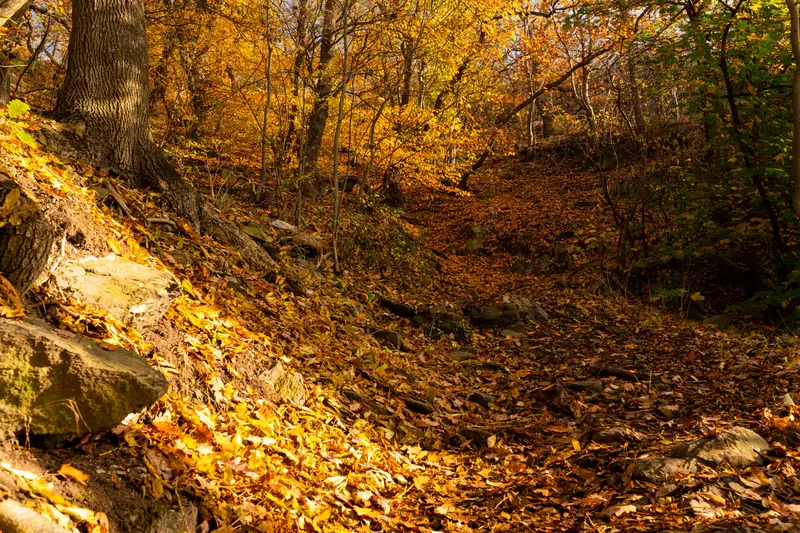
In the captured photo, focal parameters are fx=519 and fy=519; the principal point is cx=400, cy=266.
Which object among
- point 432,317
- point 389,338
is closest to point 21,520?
point 389,338

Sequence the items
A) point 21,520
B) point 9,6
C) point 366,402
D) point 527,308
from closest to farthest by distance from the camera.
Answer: point 21,520
point 9,6
point 366,402
point 527,308

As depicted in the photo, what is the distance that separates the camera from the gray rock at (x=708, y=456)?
3.17 meters

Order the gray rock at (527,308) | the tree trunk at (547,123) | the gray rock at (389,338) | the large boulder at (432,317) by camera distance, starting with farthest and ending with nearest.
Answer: the tree trunk at (547,123)
the gray rock at (527,308)
the large boulder at (432,317)
the gray rock at (389,338)

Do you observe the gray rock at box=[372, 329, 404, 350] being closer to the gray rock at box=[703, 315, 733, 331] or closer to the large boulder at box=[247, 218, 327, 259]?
the large boulder at box=[247, 218, 327, 259]

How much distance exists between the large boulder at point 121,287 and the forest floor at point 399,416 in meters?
0.15

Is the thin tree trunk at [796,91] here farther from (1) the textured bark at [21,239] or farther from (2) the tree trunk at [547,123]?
(2) the tree trunk at [547,123]

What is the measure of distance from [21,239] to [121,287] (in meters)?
0.78

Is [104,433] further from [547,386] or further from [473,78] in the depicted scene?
[473,78]

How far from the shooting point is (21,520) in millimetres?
1723

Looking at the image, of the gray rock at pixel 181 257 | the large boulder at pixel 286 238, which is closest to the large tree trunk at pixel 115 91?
the gray rock at pixel 181 257

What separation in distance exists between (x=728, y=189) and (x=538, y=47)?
416 inches

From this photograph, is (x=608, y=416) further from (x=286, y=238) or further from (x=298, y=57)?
(x=298, y=57)

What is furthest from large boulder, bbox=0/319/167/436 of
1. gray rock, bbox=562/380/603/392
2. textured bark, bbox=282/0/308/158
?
textured bark, bbox=282/0/308/158

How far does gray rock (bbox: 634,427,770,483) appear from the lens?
3170 millimetres
